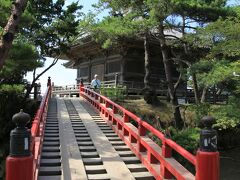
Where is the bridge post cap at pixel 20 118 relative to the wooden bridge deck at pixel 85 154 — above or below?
above

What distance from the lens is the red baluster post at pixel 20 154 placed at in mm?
4609

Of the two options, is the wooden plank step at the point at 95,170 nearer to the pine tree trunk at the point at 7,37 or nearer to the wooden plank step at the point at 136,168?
the wooden plank step at the point at 136,168

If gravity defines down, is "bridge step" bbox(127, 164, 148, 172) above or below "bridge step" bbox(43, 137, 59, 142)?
below

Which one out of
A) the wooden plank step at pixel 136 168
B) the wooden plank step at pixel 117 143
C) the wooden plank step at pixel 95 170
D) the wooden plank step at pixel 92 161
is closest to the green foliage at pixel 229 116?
the wooden plank step at pixel 117 143

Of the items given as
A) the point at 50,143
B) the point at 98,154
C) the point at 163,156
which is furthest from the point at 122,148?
the point at 163,156

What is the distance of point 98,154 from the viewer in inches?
351

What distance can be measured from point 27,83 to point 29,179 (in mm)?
19877

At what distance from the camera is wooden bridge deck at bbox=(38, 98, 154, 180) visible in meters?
7.45

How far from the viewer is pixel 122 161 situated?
8.38 m

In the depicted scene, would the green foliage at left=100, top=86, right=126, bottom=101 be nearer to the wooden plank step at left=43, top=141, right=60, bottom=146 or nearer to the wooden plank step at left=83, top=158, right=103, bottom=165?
the wooden plank step at left=43, top=141, right=60, bottom=146

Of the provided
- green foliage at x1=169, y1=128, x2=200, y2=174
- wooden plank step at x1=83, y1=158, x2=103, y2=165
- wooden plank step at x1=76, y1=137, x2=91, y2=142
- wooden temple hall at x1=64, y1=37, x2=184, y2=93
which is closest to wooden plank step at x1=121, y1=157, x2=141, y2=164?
wooden plank step at x1=83, y1=158, x2=103, y2=165

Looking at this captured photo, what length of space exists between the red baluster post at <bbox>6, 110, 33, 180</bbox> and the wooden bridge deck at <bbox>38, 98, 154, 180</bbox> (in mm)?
2483

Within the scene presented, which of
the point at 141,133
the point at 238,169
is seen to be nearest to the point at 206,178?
the point at 141,133

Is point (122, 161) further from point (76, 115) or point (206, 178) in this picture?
point (76, 115)
